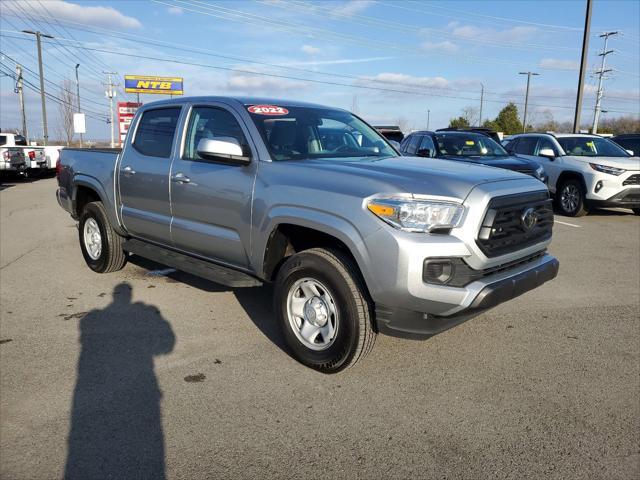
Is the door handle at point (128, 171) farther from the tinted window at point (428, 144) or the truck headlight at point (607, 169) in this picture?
the truck headlight at point (607, 169)

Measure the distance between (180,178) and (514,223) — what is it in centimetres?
282

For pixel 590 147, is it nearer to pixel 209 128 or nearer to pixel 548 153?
pixel 548 153

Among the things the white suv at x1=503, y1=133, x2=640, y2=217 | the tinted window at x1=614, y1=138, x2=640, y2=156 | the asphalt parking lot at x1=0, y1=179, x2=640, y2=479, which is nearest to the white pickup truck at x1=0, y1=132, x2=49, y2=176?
the asphalt parking lot at x1=0, y1=179, x2=640, y2=479

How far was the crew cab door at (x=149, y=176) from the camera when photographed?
193 inches

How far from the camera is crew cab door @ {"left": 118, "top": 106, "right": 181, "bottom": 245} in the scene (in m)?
4.90

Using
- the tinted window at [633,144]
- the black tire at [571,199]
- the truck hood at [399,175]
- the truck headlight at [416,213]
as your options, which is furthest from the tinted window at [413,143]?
the truck headlight at [416,213]

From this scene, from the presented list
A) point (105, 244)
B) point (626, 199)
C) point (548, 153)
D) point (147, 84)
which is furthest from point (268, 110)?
point (147, 84)

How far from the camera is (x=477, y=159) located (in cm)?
1011

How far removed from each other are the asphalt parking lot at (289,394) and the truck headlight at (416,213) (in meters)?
1.13

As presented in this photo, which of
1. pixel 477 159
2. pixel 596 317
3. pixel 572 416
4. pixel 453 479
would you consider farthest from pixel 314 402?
pixel 477 159

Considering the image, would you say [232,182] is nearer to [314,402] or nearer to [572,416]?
[314,402]

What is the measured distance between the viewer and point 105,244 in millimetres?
5980

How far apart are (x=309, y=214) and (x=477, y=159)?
741 cm

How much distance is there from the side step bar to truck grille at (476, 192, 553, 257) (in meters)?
1.82
